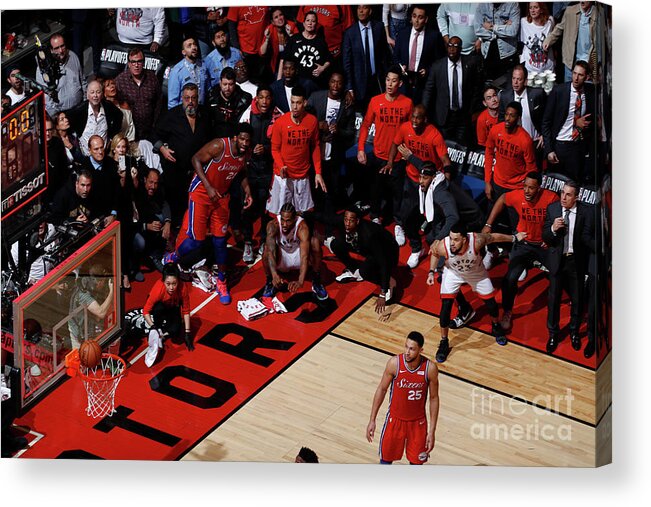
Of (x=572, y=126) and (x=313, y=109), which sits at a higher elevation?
(x=572, y=126)

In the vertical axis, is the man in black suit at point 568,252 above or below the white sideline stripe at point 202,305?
above

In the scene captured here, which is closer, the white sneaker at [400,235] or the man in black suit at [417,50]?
the man in black suit at [417,50]

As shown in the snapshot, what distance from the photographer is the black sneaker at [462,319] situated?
55.6 feet

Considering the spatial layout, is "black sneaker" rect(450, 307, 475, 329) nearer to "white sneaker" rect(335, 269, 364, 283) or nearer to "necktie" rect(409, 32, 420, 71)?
"white sneaker" rect(335, 269, 364, 283)

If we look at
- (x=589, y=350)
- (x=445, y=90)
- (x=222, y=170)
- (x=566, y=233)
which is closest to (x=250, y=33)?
(x=222, y=170)

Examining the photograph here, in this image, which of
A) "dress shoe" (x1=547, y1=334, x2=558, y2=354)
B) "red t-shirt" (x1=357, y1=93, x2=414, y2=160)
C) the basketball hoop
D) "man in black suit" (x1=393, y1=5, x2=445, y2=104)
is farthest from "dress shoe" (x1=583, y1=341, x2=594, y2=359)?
the basketball hoop

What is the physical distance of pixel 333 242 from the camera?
17.2m

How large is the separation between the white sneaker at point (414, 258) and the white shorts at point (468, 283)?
0.55m

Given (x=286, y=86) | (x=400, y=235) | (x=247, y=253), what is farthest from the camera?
(x=247, y=253)

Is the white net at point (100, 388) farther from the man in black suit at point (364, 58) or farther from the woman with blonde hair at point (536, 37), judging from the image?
the woman with blonde hair at point (536, 37)

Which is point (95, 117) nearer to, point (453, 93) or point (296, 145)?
point (296, 145)

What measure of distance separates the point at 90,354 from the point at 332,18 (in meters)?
4.01

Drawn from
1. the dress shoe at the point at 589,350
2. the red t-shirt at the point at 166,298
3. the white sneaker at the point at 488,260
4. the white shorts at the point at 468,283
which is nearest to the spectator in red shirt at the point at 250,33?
the red t-shirt at the point at 166,298

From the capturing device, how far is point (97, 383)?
16969 millimetres
